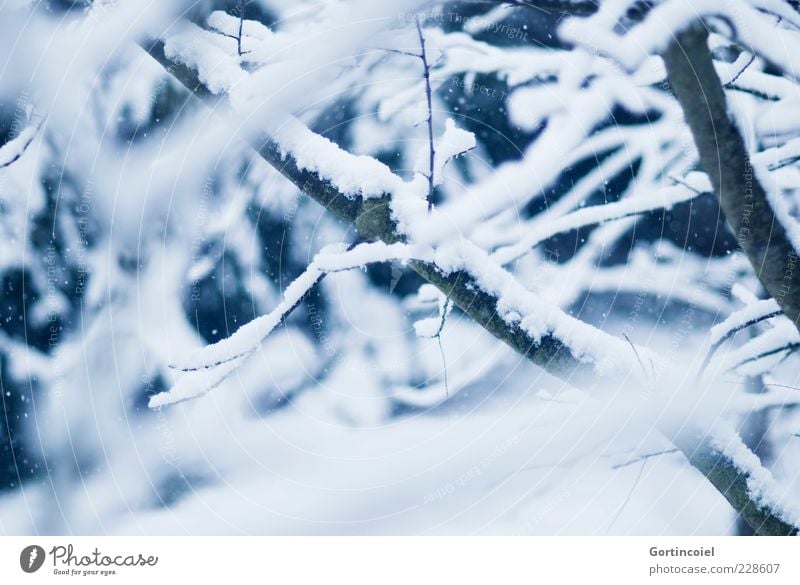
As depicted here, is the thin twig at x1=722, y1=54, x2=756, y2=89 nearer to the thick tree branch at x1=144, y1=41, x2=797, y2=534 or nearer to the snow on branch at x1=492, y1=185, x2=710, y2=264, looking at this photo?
the snow on branch at x1=492, y1=185, x2=710, y2=264

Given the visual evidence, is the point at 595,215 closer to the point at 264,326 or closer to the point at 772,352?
the point at 772,352

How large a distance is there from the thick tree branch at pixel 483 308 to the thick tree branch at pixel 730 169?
0.15 meters

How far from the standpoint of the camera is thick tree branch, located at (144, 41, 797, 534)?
0.45m

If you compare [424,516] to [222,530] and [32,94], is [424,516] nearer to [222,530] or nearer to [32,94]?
[222,530]

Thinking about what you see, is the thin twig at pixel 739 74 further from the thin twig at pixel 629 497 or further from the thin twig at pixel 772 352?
the thin twig at pixel 629 497

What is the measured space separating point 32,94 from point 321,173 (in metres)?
0.34

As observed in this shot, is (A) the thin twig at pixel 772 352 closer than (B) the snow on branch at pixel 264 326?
No

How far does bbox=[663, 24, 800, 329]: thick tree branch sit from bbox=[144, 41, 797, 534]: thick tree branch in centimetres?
15
